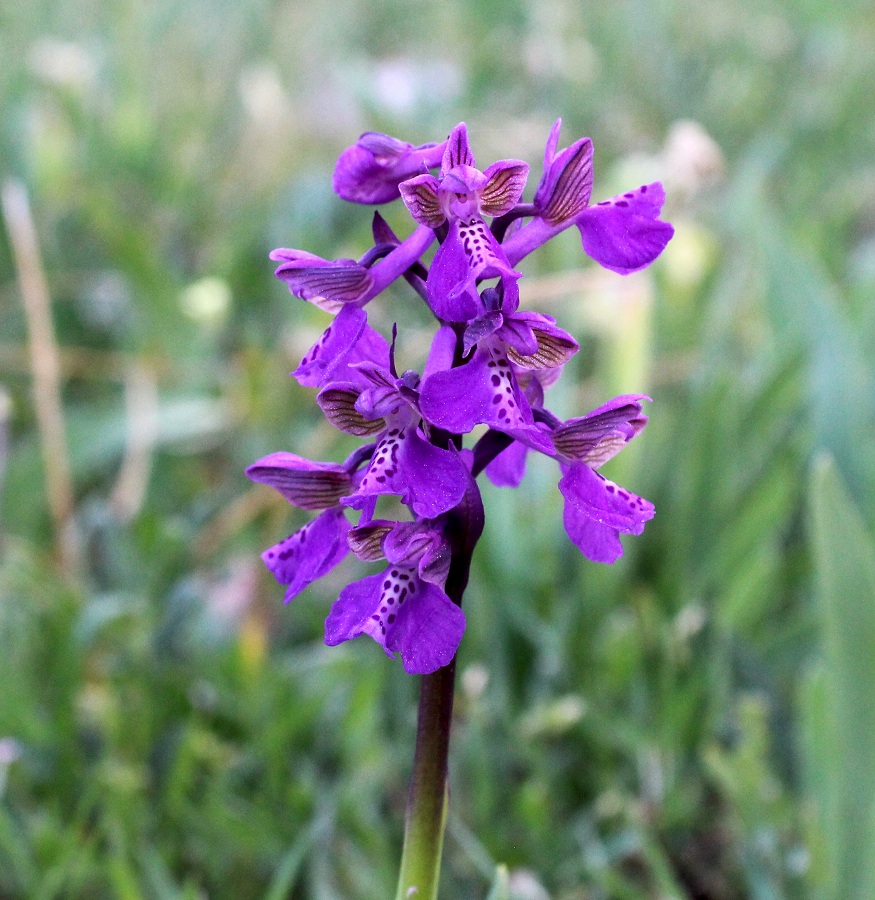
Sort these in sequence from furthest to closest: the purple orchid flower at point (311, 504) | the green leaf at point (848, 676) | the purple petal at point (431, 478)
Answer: the green leaf at point (848, 676), the purple orchid flower at point (311, 504), the purple petal at point (431, 478)

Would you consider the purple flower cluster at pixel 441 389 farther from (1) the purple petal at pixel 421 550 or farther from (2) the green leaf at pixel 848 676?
(2) the green leaf at pixel 848 676

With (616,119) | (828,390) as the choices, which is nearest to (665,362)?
(828,390)

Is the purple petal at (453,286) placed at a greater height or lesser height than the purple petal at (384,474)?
greater

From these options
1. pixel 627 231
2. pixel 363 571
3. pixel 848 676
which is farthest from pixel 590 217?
pixel 363 571

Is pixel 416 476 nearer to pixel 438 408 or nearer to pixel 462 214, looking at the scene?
pixel 438 408

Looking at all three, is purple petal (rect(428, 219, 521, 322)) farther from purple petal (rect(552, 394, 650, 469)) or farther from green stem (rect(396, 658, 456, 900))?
green stem (rect(396, 658, 456, 900))

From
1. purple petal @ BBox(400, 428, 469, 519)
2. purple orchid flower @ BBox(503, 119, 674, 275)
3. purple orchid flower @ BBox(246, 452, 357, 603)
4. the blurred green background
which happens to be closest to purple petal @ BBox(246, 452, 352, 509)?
purple orchid flower @ BBox(246, 452, 357, 603)

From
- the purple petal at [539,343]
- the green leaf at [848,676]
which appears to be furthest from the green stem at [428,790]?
the green leaf at [848,676]

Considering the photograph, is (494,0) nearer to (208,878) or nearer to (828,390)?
(828,390)
